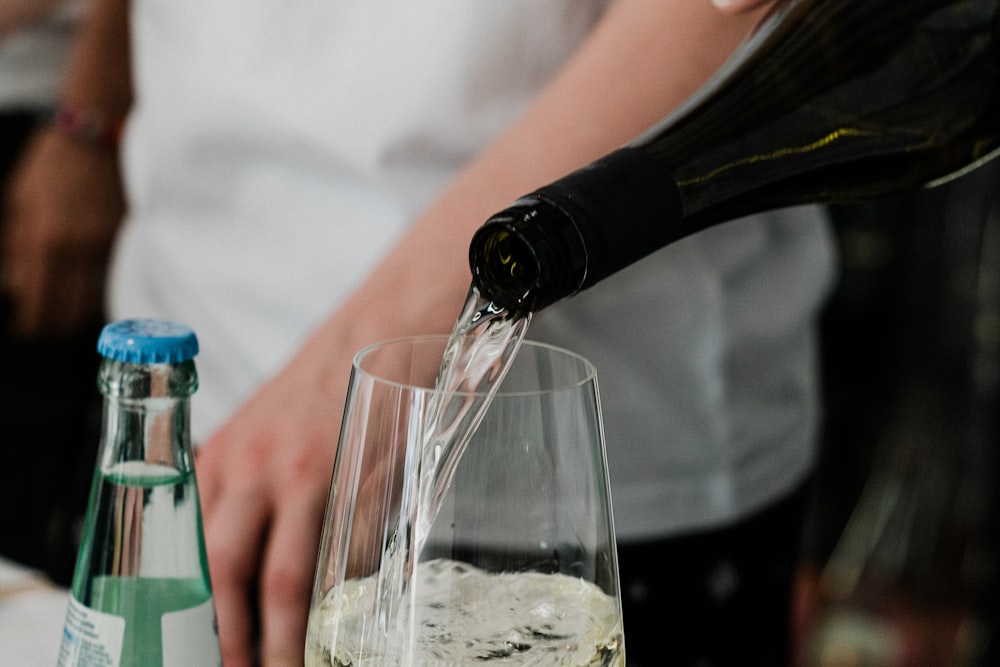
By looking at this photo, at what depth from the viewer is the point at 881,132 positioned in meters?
0.54

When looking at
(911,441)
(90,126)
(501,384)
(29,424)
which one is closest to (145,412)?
(501,384)

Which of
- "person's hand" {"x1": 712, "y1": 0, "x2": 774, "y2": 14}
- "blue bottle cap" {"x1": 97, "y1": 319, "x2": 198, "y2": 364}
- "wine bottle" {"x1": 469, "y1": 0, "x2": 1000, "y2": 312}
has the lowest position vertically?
"blue bottle cap" {"x1": 97, "y1": 319, "x2": 198, "y2": 364}

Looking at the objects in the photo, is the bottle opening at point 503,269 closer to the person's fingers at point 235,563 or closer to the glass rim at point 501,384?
the glass rim at point 501,384

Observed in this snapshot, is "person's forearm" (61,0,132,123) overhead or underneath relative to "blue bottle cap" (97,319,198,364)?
overhead

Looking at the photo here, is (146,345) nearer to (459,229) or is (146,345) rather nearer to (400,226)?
(459,229)

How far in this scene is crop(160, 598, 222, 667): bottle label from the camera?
438 millimetres

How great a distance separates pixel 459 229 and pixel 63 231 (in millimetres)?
664

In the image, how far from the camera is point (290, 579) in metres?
0.50

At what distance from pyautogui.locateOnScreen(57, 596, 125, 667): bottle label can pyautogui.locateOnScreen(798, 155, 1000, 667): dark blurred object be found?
1.55 metres

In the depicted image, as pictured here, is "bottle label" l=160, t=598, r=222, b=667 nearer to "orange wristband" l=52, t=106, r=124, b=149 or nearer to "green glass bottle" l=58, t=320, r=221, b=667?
"green glass bottle" l=58, t=320, r=221, b=667

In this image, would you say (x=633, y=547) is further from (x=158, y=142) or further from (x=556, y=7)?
(x=158, y=142)

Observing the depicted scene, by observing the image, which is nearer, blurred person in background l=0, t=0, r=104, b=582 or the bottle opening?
the bottle opening

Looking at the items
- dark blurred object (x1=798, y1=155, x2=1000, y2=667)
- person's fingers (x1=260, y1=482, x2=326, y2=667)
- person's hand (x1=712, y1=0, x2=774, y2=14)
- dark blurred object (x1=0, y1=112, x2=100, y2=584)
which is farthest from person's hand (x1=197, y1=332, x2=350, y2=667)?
dark blurred object (x1=798, y1=155, x2=1000, y2=667)

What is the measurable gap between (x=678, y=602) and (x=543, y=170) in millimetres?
359
